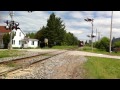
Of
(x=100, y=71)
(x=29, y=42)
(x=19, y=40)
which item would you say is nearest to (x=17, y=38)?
(x=19, y=40)

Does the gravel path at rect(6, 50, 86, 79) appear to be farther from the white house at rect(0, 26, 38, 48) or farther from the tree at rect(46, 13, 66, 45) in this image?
the tree at rect(46, 13, 66, 45)

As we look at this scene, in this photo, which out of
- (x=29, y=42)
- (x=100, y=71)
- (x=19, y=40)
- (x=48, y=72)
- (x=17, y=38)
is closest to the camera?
(x=48, y=72)

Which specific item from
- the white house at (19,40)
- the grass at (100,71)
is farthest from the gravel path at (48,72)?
the white house at (19,40)

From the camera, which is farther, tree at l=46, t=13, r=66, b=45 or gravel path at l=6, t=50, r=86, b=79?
tree at l=46, t=13, r=66, b=45

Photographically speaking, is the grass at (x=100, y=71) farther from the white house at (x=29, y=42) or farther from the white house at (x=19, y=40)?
the white house at (x=29, y=42)

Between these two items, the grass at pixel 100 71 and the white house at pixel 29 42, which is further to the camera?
the white house at pixel 29 42

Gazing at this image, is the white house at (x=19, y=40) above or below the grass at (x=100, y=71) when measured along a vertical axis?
above

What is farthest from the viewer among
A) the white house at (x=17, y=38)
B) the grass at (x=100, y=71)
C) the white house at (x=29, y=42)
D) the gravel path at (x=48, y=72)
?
the white house at (x=29, y=42)

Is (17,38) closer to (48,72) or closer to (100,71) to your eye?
(100,71)

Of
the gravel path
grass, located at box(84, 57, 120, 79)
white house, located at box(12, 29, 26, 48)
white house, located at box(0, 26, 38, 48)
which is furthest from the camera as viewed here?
white house, located at box(12, 29, 26, 48)

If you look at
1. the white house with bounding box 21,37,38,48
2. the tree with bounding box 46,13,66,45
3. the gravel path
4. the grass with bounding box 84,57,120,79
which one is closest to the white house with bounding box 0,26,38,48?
the white house with bounding box 21,37,38,48

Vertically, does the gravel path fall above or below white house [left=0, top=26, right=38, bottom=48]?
below
